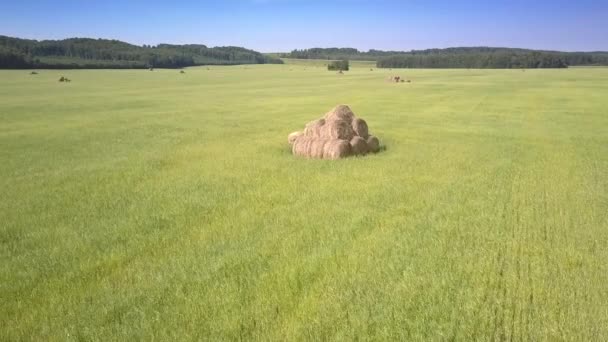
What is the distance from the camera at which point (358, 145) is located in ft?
79.0

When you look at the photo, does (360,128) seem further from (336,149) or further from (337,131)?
(336,149)

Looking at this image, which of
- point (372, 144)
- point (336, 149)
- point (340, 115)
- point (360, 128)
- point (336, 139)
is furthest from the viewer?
point (372, 144)

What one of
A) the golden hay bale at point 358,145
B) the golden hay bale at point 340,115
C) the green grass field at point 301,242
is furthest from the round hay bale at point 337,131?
the green grass field at point 301,242

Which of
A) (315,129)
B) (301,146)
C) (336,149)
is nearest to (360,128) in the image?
(315,129)

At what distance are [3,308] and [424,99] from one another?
176 feet

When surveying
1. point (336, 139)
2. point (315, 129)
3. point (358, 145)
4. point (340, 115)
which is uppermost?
point (340, 115)

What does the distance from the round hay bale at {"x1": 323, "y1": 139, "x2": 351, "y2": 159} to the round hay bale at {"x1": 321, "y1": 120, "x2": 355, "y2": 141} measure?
40 centimetres

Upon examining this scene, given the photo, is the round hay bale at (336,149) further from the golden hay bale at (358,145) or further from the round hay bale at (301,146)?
the round hay bale at (301,146)

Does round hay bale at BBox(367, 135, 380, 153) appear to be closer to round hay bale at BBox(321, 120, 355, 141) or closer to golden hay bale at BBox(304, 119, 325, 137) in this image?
round hay bale at BBox(321, 120, 355, 141)

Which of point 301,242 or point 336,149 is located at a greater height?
point 336,149

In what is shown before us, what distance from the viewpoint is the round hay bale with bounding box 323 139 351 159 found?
76.3 ft

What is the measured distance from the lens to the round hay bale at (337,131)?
78.5 ft

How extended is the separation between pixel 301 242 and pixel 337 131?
11.6 m

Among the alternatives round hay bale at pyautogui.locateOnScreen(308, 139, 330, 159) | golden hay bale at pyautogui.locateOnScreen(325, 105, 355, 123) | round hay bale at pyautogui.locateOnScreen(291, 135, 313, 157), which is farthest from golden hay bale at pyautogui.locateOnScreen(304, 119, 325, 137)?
round hay bale at pyautogui.locateOnScreen(308, 139, 330, 159)
